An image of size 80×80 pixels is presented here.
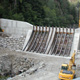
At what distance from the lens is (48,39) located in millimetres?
20906

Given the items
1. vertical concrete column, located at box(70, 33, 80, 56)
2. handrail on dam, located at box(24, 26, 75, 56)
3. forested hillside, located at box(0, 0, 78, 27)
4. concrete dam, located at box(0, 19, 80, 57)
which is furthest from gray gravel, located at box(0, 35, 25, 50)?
forested hillside, located at box(0, 0, 78, 27)

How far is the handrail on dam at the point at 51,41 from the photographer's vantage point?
1967cm

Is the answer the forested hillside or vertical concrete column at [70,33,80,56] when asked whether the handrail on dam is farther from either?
the forested hillside

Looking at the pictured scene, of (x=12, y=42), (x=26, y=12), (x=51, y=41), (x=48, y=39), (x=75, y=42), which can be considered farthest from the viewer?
(x=26, y=12)

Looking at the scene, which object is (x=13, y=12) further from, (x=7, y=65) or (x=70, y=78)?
(x=70, y=78)

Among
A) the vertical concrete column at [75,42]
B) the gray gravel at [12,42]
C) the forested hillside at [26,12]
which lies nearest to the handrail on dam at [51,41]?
the vertical concrete column at [75,42]

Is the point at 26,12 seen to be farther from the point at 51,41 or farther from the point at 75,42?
the point at 75,42

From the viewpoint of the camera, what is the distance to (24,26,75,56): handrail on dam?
19.7 m

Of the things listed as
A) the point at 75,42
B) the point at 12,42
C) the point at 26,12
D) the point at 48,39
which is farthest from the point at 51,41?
the point at 26,12

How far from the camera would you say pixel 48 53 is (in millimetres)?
19344

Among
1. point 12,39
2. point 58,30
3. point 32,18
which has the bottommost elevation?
point 12,39

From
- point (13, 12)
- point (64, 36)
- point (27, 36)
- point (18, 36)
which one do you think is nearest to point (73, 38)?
point (64, 36)

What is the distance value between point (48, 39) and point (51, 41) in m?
0.65

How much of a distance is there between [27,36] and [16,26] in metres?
2.58
